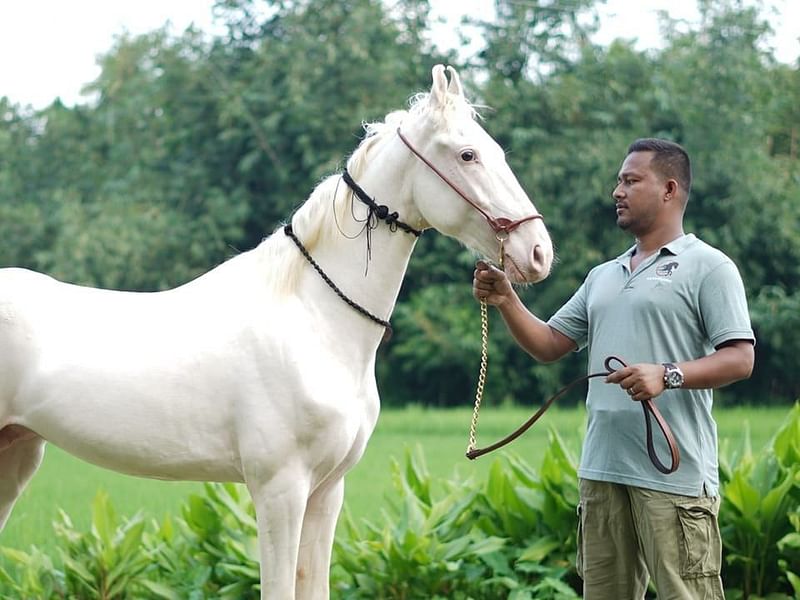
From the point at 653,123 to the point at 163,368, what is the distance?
15139 millimetres

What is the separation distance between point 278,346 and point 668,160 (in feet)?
4.29

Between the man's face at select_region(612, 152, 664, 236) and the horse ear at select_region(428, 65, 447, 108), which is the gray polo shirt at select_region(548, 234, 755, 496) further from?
the horse ear at select_region(428, 65, 447, 108)

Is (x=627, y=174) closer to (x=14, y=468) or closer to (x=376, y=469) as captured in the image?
(x=14, y=468)

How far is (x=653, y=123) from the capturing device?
17.1 metres

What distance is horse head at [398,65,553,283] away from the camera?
2.98m

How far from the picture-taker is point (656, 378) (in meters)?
2.93

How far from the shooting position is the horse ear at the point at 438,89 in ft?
Answer: 9.86

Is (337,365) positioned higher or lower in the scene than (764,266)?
lower

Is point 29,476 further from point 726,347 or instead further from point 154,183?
point 154,183

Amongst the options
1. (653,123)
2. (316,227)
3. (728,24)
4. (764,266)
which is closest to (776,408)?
(764,266)

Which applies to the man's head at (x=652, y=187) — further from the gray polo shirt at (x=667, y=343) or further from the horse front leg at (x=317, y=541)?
the horse front leg at (x=317, y=541)

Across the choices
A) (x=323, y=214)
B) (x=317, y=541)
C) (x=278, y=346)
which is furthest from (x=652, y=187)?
(x=317, y=541)

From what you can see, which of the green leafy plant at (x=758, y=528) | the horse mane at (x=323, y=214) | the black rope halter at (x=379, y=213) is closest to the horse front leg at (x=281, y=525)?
the horse mane at (x=323, y=214)

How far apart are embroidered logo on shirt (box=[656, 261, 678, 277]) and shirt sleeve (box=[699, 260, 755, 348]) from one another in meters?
0.10
